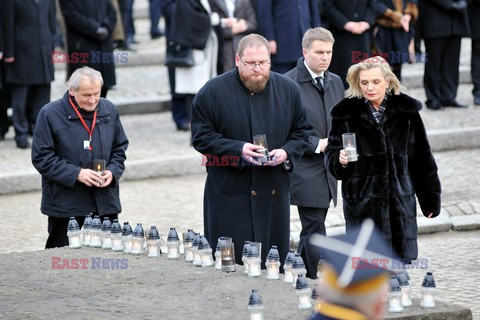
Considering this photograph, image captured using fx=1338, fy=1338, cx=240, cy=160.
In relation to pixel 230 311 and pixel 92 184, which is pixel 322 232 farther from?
pixel 230 311

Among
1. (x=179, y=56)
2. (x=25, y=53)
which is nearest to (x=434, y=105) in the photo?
(x=179, y=56)

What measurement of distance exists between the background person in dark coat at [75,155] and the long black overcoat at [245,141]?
37.8 inches

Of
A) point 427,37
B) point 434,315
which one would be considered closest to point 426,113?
point 427,37

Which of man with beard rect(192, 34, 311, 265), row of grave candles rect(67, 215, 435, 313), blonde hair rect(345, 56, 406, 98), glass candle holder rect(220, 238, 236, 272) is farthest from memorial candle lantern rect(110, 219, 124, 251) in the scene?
blonde hair rect(345, 56, 406, 98)

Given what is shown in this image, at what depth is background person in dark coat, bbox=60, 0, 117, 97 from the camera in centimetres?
1653

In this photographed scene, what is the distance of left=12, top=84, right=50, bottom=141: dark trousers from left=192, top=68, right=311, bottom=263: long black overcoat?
260 inches

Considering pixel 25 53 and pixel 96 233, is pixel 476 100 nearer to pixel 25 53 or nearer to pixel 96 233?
pixel 25 53

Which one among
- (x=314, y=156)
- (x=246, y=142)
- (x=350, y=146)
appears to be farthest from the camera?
(x=314, y=156)

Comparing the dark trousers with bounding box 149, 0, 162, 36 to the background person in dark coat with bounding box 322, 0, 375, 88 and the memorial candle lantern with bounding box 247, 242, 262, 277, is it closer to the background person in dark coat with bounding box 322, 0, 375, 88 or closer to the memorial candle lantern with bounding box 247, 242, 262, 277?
the background person in dark coat with bounding box 322, 0, 375, 88

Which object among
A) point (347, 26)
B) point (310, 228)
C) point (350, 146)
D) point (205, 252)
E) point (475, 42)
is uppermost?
point (347, 26)

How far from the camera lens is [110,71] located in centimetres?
1702

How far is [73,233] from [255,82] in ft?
6.08

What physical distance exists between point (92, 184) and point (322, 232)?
6.19 ft

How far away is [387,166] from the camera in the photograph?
9.30 metres
